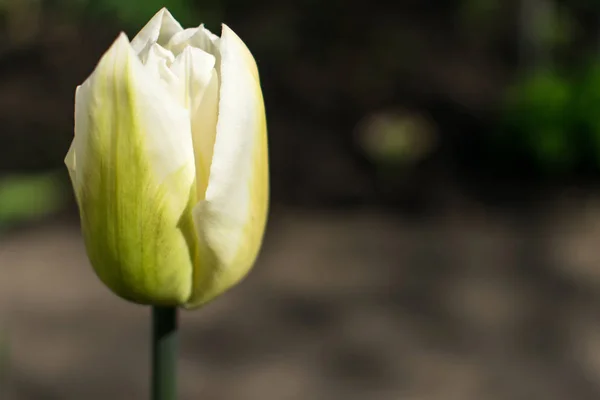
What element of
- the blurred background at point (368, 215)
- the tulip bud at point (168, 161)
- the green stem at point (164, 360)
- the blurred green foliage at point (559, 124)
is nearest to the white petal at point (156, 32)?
the tulip bud at point (168, 161)

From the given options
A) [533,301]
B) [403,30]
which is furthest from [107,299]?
[403,30]

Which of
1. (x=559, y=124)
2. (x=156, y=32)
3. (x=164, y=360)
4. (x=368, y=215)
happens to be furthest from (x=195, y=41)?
(x=559, y=124)

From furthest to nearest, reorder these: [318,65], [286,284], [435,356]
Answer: [318,65]
[286,284]
[435,356]

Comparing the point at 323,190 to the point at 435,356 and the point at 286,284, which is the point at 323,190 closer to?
the point at 286,284

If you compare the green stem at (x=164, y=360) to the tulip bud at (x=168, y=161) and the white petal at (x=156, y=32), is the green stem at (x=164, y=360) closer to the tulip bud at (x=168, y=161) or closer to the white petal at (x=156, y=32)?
the tulip bud at (x=168, y=161)

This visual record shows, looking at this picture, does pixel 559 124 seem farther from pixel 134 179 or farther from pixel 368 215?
pixel 134 179

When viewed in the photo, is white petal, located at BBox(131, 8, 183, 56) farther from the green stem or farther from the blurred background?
the blurred background

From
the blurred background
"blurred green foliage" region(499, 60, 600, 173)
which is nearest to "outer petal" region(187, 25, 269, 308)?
the blurred background
